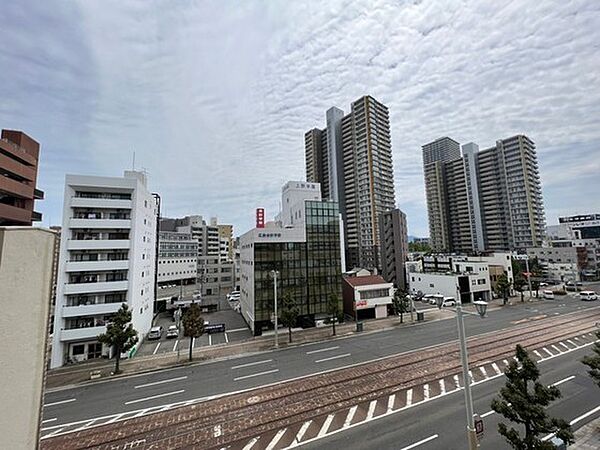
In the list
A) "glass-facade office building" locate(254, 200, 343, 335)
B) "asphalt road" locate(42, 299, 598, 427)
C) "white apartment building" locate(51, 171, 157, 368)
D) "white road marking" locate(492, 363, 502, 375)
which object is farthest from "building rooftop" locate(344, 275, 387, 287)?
"white apartment building" locate(51, 171, 157, 368)

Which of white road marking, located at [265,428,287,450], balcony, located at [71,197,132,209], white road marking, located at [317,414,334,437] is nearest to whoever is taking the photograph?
white road marking, located at [265,428,287,450]

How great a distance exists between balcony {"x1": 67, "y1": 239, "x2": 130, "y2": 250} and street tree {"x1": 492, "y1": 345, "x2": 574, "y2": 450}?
35453 mm

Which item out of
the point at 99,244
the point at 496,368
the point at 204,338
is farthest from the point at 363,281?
the point at 99,244

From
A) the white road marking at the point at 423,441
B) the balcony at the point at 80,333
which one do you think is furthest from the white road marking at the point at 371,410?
the balcony at the point at 80,333

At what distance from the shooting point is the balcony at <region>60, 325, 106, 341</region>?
28.4 m

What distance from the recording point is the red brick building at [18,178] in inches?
1499

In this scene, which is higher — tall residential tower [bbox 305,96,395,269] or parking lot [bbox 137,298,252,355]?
tall residential tower [bbox 305,96,395,269]

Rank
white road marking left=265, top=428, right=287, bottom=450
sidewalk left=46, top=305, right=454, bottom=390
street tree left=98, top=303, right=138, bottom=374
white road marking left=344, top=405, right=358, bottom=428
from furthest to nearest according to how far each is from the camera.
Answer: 1. street tree left=98, top=303, right=138, bottom=374
2. sidewalk left=46, top=305, right=454, bottom=390
3. white road marking left=344, top=405, right=358, bottom=428
4. white road marking left=265, top=428, right=287, bottom=450

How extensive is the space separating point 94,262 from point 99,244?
6.55ft

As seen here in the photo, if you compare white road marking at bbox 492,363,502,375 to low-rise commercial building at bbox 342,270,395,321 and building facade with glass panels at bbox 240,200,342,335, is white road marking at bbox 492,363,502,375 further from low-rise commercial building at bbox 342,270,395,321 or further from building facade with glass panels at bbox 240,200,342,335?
low-rise commercial building at bbox 342,270,395,321

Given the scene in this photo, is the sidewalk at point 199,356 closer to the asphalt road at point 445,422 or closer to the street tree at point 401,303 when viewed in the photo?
the street tree at point 401,303

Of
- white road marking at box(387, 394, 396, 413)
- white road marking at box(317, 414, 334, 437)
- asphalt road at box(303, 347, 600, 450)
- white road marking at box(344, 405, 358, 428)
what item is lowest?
white road marking at box(317, 414, 334, 437)

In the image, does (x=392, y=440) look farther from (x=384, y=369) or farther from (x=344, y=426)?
(x=384, y=369)

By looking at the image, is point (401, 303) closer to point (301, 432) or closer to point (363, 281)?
point (363, 281)
